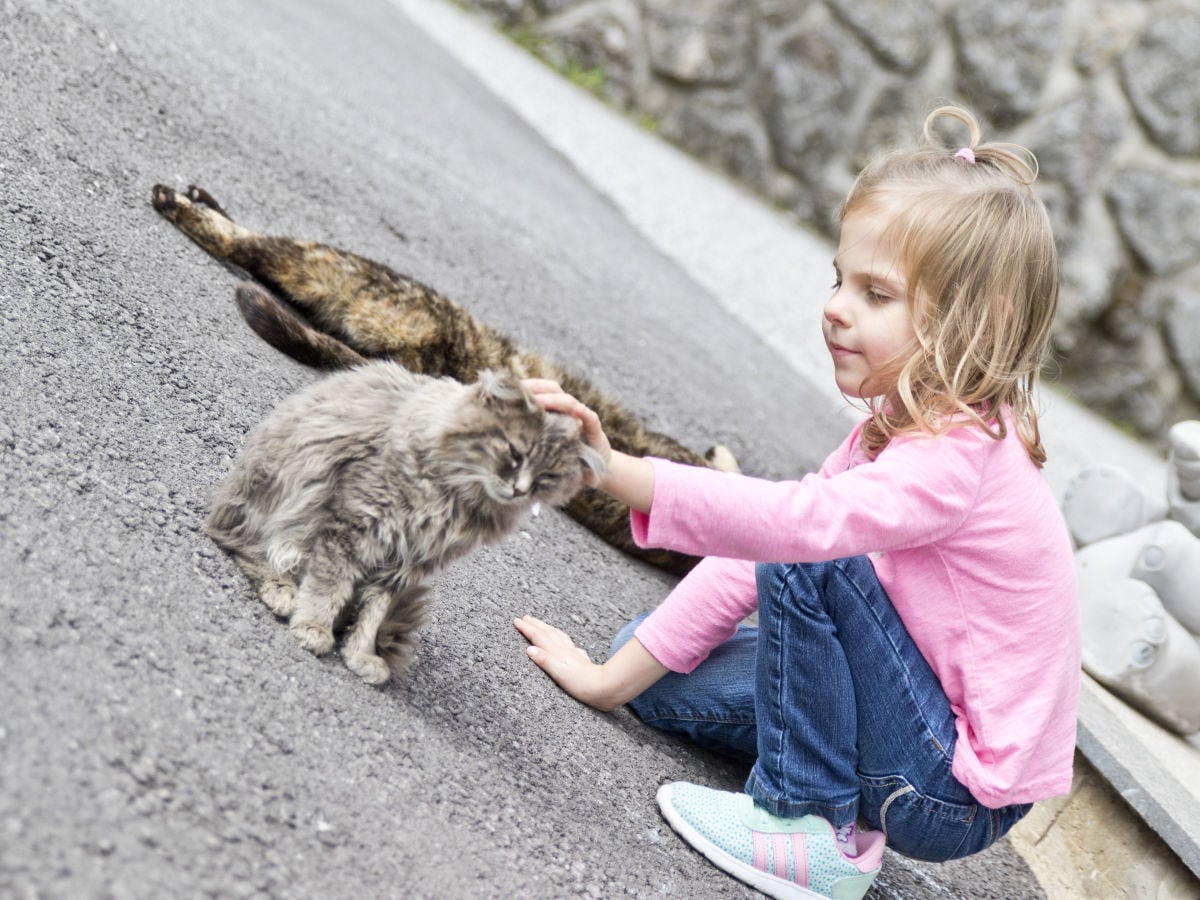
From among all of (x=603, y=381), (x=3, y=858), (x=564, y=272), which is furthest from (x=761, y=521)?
(x=564, y=272)

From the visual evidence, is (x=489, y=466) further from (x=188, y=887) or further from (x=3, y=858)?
(x=3, y=858)

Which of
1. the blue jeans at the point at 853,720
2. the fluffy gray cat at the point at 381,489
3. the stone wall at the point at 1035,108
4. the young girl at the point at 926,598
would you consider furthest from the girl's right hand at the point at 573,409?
the stone wall at the point at 1035,108

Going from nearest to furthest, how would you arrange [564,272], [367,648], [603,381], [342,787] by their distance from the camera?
[342,787]
[367,648]
[603,381]
[564,272]

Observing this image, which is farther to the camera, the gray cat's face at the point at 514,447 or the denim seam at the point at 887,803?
the denim seam at the point at 887,803

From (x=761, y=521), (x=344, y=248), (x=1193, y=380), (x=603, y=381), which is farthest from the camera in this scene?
(x=1193, y=380)

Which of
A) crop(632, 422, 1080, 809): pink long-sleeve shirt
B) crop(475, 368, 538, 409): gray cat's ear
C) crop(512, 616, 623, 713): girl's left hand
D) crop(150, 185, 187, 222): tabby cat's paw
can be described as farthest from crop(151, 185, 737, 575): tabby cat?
crop(475, 368, 538, 409): gray cat's ear

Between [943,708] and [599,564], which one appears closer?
[943,708]

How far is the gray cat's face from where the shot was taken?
165 cm

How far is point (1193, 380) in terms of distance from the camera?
696cm

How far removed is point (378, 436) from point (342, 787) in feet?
1.75

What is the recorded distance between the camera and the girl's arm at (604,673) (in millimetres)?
2174

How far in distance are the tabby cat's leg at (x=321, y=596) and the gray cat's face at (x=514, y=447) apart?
27 centimetres

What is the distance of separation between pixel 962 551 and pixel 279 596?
1153 millimetres

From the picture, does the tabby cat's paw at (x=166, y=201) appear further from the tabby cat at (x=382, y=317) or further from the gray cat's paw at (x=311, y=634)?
the gray cat's paw at (x=311, y=634)
